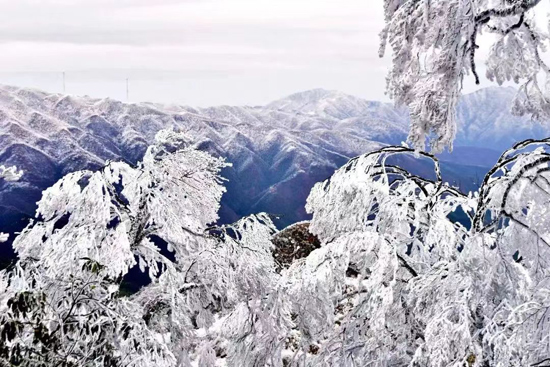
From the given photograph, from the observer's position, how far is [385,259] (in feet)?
17.0

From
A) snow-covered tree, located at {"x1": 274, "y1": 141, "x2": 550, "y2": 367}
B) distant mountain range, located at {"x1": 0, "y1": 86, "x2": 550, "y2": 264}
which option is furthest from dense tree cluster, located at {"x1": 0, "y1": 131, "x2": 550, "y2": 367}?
distant mountain range, located at {"x1": 0, "y1": 86, "x2": 550, "y2": 264}

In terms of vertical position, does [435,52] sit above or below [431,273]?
above

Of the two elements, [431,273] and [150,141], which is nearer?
[431,273]

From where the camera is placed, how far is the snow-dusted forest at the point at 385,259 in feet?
12.2

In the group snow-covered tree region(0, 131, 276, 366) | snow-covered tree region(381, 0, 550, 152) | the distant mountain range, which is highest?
snow-covered tree region(381, 0, 550, 152)

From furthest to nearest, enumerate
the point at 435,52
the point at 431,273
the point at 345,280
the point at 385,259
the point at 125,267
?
the point at 125,267 < the point at 345,280 < the point at 431,273 < the point at 385,259 < the point at 435,52

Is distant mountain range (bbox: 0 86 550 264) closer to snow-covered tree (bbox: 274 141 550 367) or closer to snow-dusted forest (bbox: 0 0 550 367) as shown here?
snow-dusted forest (bbox: 0 0 550 367)

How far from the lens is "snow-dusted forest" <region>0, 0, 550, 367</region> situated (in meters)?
3.71

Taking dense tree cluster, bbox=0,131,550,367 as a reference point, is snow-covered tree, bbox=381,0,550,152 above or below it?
above

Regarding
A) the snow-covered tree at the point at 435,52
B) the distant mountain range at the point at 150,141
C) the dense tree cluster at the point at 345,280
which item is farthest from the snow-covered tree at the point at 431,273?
the distant mountain range at the point at 150,141

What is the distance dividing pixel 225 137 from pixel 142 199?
122 m

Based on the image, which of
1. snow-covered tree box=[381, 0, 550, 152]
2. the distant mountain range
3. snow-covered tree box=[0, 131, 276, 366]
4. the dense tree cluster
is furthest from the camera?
the distant mountain range

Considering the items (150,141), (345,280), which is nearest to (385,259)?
(345,280)

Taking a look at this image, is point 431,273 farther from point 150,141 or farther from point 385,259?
point 150,141
